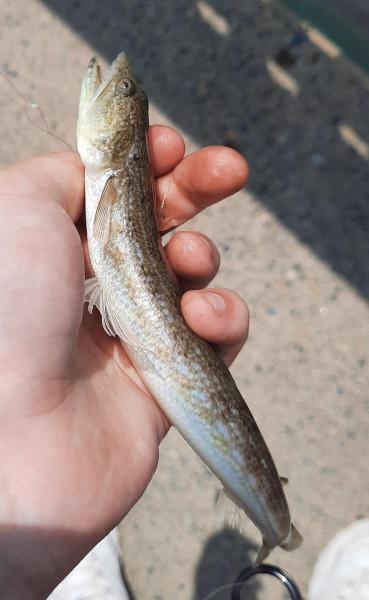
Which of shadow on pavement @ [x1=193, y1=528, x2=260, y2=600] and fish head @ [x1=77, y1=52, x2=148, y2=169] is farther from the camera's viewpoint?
shadow on pavement @ [x1=193, y1=528, x2=260, y2=600]

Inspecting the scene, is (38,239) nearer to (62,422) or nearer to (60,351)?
(60,351)

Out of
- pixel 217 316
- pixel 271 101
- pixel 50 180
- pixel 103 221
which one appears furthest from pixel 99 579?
pixel 271 101

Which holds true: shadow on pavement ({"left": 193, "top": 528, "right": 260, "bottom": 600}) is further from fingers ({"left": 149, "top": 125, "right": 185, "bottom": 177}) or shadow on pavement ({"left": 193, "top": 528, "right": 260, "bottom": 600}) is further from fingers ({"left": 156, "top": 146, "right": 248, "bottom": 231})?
fingers ({"left": 149, "top": 125, "right": 185, "bottom": 177})

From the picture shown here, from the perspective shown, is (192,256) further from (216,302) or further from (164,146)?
(164,146)

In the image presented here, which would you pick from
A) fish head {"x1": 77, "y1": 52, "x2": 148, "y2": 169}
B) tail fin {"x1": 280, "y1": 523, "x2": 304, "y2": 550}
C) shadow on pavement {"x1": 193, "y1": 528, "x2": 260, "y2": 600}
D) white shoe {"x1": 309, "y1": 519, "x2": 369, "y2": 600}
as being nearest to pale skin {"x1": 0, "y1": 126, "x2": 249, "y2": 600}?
fish head {"x1": 77, "y1": 52, "x2": 148, "y2": 169}

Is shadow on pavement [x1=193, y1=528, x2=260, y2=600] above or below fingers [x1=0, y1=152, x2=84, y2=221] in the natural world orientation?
below

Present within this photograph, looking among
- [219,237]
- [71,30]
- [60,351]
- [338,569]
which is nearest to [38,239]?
[60,351]
